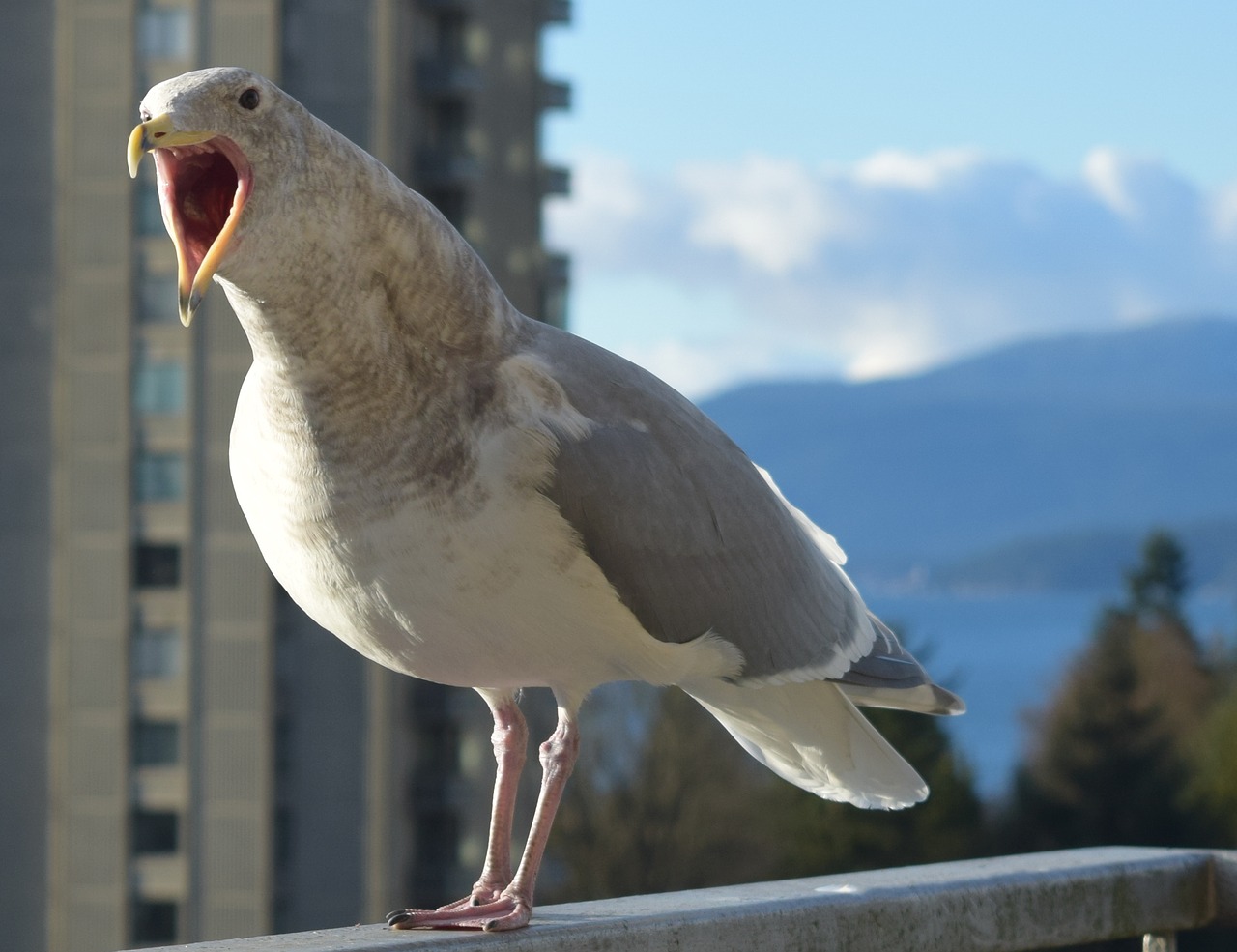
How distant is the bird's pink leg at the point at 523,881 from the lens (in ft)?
8.04

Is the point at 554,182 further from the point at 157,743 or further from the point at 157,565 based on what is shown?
the point at 157,743

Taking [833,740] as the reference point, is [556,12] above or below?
above

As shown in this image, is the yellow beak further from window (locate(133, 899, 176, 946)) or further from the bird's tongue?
window (locate(133, 899, 176, 946))

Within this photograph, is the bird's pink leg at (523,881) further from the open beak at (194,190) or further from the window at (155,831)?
the window at (155,831)

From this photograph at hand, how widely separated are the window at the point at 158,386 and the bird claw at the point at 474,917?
76.5ft

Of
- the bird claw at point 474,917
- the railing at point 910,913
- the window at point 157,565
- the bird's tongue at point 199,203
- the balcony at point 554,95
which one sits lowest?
the window at point 157,565

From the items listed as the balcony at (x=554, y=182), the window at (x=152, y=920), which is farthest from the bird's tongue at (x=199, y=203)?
the window at (x=152, y=920)

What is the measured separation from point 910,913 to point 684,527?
826 mm

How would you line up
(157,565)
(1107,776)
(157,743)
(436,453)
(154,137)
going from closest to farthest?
(154,137) < (436,453) < (157,565) < (157,743) < (1107,776)

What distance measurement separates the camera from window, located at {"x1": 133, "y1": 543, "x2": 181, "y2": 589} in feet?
82.7

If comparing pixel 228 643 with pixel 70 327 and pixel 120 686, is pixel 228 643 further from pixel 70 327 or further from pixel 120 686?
pixel 70 327

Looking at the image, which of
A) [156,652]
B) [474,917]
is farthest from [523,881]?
[156,652]

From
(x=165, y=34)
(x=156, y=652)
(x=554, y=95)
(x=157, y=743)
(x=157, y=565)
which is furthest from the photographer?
(x=554, y=95)

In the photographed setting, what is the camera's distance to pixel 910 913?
9.50 ft
